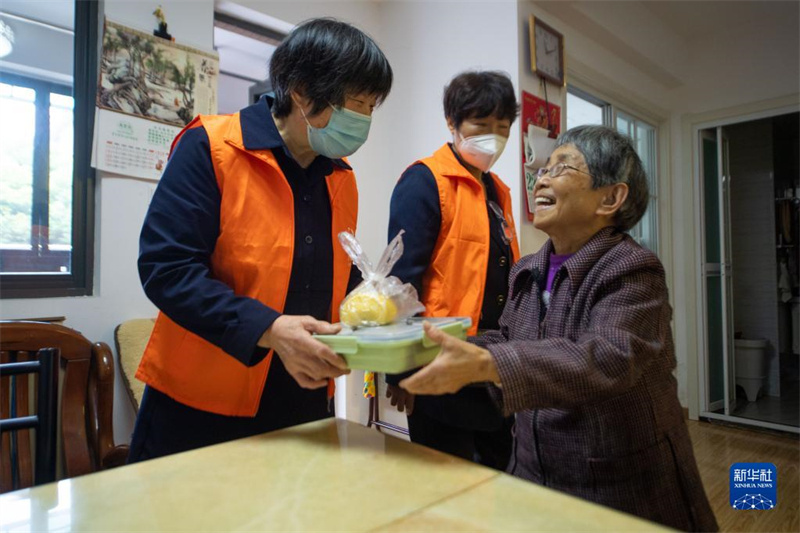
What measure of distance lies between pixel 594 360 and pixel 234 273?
0.70 meters

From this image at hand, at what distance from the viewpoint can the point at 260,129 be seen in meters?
1.08

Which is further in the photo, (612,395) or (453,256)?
(453,256)

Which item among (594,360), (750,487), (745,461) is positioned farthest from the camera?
(745,461)

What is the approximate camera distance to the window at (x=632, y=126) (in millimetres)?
3377

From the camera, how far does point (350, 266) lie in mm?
1211

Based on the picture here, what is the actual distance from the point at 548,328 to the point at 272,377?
601mm

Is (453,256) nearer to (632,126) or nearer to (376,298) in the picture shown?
(376,298)

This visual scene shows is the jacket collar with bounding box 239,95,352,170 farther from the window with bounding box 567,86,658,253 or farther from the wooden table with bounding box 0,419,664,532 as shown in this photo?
the window with bounding box 567,86,658,253

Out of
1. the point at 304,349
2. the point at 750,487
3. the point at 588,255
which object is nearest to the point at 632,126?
the point at 750,487

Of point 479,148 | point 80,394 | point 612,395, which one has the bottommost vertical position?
point 80,394

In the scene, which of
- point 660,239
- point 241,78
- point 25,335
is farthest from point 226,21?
point 660,239

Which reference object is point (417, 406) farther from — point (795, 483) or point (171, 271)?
point (795, 483)

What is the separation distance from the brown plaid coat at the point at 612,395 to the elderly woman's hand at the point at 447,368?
1.8 inches

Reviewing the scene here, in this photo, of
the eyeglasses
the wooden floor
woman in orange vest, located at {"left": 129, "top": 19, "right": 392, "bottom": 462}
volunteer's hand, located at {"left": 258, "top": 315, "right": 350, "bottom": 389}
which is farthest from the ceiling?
volunteer's hand, located at {"left": 258, "top": 315, "right": 350, "bottom": 389}
